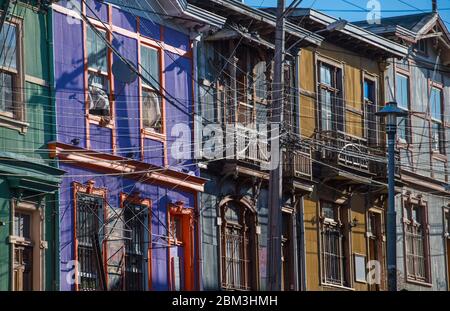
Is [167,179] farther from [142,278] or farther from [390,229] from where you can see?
[390,229]

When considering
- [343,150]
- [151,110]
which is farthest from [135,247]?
[343,150]

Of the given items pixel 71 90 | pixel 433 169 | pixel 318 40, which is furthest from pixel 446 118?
pixel 71 90

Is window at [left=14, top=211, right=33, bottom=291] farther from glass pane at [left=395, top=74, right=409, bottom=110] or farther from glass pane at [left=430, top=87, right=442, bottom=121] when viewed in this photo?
Result: glass pane at [left=430, top=87, right=442, bottom=121]

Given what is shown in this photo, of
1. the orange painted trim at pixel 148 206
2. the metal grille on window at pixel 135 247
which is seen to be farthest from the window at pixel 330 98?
the metal grille on window at pixel 135 247

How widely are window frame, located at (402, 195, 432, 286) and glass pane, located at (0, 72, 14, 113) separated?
17666 millimetres

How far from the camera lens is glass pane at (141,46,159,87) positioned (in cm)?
3497

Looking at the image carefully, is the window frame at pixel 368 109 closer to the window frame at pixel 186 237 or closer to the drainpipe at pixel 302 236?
the drainpipe at pixel 302 236

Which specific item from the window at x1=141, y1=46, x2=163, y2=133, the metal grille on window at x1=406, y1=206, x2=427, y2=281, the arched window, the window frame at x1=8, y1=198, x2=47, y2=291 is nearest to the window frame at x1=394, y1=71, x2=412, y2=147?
the metal grille on window at x1=406, y1=206, x2=427, y2=281

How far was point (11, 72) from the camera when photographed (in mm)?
30688

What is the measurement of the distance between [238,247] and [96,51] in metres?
7.38

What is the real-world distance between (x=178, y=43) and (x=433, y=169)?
44.5 ft

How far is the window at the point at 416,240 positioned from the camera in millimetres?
45500

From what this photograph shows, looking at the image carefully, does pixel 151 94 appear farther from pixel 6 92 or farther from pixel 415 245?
pixel 415 245

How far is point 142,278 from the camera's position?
3422 centimetres
